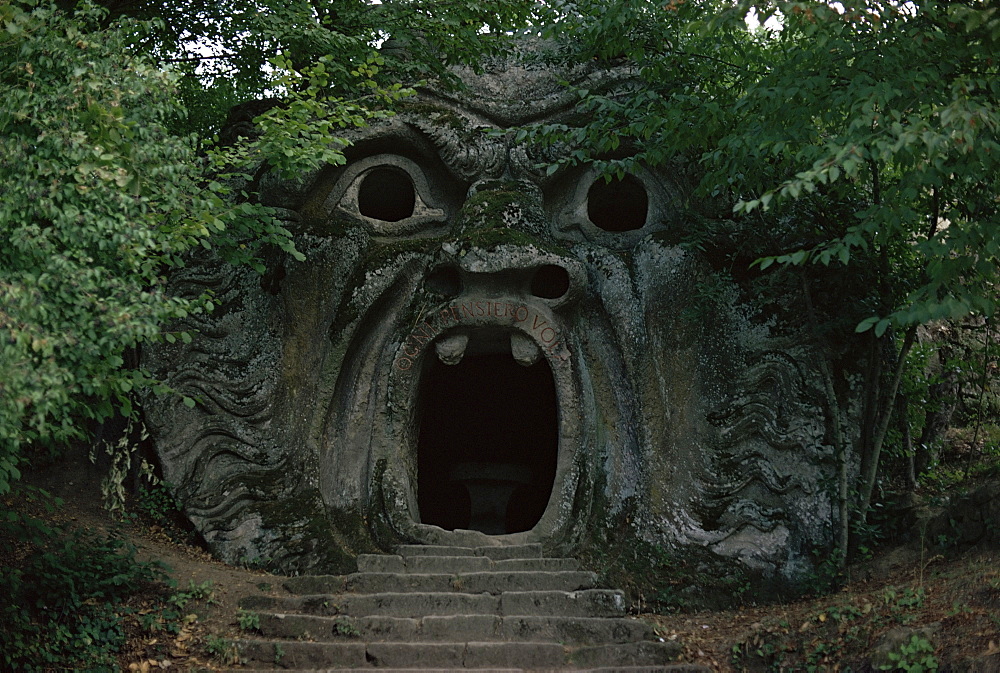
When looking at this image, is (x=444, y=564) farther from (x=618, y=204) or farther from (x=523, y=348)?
(x=618, y=204)

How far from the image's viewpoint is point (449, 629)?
→ 7160mm

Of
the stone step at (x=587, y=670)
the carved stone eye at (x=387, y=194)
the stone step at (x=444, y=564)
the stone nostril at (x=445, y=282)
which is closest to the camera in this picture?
the stone step at (x=587, y=670)

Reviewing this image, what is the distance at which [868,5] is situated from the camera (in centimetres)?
662

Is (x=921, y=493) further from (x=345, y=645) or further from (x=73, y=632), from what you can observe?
(x=73, y=632)

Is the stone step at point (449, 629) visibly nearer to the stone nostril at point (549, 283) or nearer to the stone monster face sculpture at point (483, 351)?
the stone monster face sculpture at point (483, 351)

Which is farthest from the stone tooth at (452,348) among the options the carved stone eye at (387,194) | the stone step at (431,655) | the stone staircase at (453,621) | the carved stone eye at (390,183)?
the stone step at (431,655)

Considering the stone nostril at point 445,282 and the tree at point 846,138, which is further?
the stone nostril at point 445,282

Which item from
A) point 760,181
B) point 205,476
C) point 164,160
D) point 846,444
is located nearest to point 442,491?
point 205,476

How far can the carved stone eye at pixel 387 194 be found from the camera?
10.1 m

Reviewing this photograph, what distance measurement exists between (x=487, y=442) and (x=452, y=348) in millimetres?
4285

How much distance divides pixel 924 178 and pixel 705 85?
320 cm

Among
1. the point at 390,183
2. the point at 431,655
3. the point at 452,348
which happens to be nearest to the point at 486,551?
the point at 431,655

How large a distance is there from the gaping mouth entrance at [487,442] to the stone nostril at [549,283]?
8.06 feet

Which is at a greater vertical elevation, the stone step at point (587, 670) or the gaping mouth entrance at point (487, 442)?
the gaping mouth entrance at point (487, 442)
